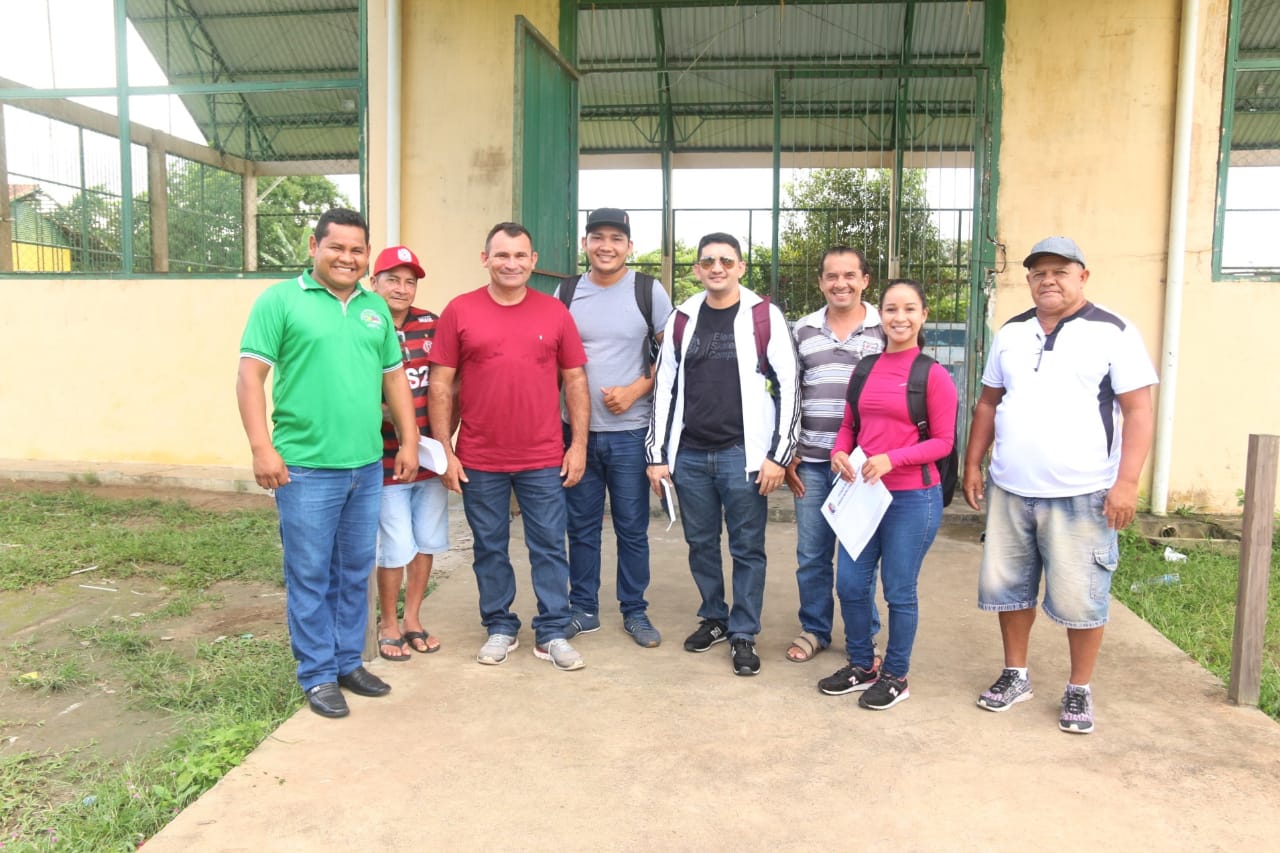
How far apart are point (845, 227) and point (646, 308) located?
9816mm

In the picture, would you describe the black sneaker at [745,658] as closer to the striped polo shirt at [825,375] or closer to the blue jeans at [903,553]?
the blue jeans at [903,553]

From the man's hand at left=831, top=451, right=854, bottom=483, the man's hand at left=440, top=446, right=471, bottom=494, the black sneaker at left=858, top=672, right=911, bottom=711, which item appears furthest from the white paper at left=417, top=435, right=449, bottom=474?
the black sneaker at left=858, top=672, right=911, bottom=711

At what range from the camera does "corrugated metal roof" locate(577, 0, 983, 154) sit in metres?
10.7

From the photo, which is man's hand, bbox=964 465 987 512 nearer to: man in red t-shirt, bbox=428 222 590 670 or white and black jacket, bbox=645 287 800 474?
white and black jacket, bbox=645 287 800 474

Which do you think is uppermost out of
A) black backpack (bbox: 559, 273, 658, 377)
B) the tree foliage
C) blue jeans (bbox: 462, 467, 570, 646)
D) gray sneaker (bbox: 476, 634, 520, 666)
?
the tree foliage

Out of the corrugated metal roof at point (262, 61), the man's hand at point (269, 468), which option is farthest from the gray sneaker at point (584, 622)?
the corrugated metal roof at point (262, 61)

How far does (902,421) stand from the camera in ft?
10.9

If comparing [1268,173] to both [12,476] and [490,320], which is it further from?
[12,476]

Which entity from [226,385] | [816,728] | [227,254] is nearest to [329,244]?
[816,728]

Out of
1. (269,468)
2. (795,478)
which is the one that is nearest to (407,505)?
(269,468)

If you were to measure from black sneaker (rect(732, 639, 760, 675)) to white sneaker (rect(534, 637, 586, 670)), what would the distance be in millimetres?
586

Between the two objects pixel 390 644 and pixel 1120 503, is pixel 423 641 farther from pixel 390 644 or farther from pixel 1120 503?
pixel 1120 503

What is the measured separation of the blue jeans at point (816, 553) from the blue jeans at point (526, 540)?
948 millimetres

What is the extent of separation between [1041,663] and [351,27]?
9519 millimetres
